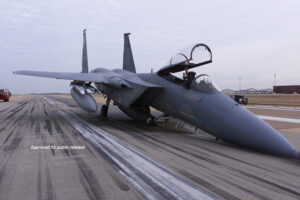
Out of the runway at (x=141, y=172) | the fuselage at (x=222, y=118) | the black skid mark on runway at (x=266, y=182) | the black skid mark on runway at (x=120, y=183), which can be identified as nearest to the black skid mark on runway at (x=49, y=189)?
the runway at (x=141, y=172)

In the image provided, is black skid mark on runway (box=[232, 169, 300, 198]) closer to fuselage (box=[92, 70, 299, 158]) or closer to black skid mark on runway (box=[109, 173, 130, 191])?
fuselage (box=[92, 70, 299, 158])

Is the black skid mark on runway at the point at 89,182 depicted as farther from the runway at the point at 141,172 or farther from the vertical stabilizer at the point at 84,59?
the vertical stabilizer at the point at 84,59

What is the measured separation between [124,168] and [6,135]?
18.5 ft

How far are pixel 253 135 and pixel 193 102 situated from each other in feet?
7.20

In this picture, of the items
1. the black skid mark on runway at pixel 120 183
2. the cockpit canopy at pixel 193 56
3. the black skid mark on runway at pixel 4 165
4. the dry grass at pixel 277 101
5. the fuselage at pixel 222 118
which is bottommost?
the dry grass at pixel 277 101

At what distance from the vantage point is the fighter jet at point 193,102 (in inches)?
233

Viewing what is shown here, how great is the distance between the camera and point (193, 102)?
24.7 feet

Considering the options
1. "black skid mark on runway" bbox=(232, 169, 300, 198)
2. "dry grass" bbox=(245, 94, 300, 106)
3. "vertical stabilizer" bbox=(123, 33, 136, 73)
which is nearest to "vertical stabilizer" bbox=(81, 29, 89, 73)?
"vertical stabilizer" bbox=(123, 33, 136, 73)

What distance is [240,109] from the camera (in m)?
6.55

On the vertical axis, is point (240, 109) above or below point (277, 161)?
above

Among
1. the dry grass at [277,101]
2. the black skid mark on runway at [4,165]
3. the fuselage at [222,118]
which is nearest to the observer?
the black skid mark on runway at [4,165]

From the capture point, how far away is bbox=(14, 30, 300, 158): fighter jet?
5.92 m

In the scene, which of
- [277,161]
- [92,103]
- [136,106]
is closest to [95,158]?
[277,161]

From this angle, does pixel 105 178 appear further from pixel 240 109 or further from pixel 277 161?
pixel 240 109
